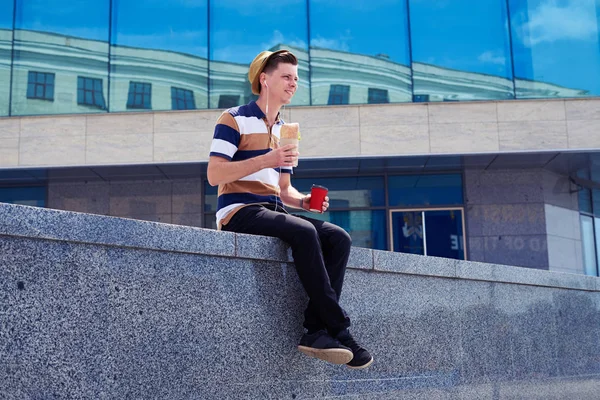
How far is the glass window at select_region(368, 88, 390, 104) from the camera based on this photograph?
707 inches

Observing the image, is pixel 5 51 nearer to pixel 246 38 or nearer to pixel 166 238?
pixel 246 38

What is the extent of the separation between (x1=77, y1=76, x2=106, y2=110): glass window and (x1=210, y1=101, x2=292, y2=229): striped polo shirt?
1404cm

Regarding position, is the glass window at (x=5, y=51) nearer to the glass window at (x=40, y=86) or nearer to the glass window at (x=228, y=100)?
the glass window at (x=40, y=86)

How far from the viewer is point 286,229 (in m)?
4.52

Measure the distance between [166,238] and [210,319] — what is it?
1.74 feet

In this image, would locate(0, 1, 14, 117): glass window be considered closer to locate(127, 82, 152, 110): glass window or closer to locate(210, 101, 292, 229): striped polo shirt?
locate(127, 82, 152, 110): glass window

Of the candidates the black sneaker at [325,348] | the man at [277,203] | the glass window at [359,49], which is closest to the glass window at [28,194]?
the glass window at [359,49]

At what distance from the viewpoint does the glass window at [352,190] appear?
61.8 feet

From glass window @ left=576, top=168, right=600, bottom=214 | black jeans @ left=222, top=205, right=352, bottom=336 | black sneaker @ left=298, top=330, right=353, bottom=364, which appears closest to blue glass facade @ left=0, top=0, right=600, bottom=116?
glass window @ left=576, top=168, right=600, bottom=214

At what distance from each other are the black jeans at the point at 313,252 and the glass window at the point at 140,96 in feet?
→ 45.6

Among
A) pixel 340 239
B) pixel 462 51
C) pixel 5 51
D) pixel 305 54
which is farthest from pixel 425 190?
pixel 340 239

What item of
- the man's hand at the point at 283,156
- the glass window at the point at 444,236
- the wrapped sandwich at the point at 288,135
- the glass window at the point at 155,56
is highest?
the glass window at the point at 155,56

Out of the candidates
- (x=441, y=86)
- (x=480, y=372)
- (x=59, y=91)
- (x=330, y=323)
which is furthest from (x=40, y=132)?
(x=330, y=323)

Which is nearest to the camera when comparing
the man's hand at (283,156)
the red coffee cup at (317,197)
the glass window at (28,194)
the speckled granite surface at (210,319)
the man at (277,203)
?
the speckled granite surface at (210,319)
